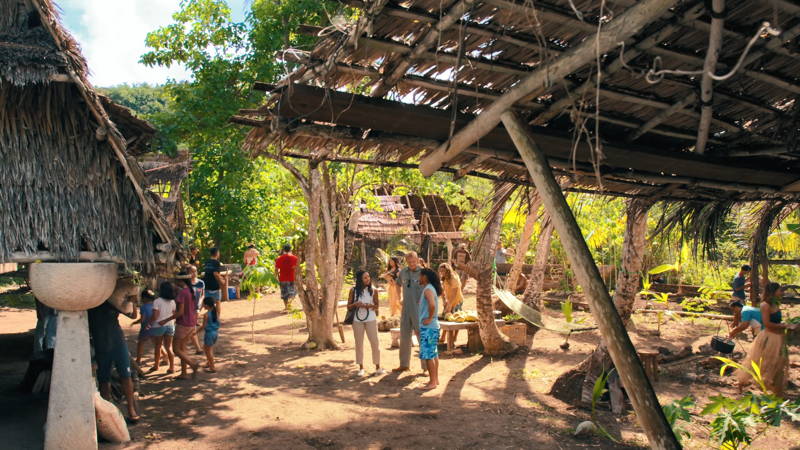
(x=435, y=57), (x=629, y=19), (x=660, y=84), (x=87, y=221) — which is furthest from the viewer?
(x=87, y=221)

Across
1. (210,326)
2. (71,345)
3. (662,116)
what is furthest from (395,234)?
(662,116)

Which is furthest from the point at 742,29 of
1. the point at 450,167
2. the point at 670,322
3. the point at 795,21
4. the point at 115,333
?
the point at 670,322

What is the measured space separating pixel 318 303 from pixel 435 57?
6722 millimetres

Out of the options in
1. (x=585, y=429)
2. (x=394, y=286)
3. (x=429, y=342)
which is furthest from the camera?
(x=394, y=286)

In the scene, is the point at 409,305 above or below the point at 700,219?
below

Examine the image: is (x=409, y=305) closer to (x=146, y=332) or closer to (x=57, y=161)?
(x=146, y=332)

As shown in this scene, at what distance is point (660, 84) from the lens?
363cm

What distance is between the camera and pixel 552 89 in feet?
12.1

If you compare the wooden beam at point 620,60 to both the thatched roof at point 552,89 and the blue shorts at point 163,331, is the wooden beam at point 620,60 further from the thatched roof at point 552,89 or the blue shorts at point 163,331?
the blue shorts at point 163,331

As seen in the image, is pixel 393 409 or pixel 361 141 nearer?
pixel 361 141

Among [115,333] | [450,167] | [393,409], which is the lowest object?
[393,409]

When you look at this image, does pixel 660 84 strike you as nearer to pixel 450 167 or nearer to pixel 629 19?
pixel 629 19

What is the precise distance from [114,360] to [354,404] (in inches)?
99.9

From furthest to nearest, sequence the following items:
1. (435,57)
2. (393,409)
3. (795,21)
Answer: (393,409)
(435,57)
(795,21)
